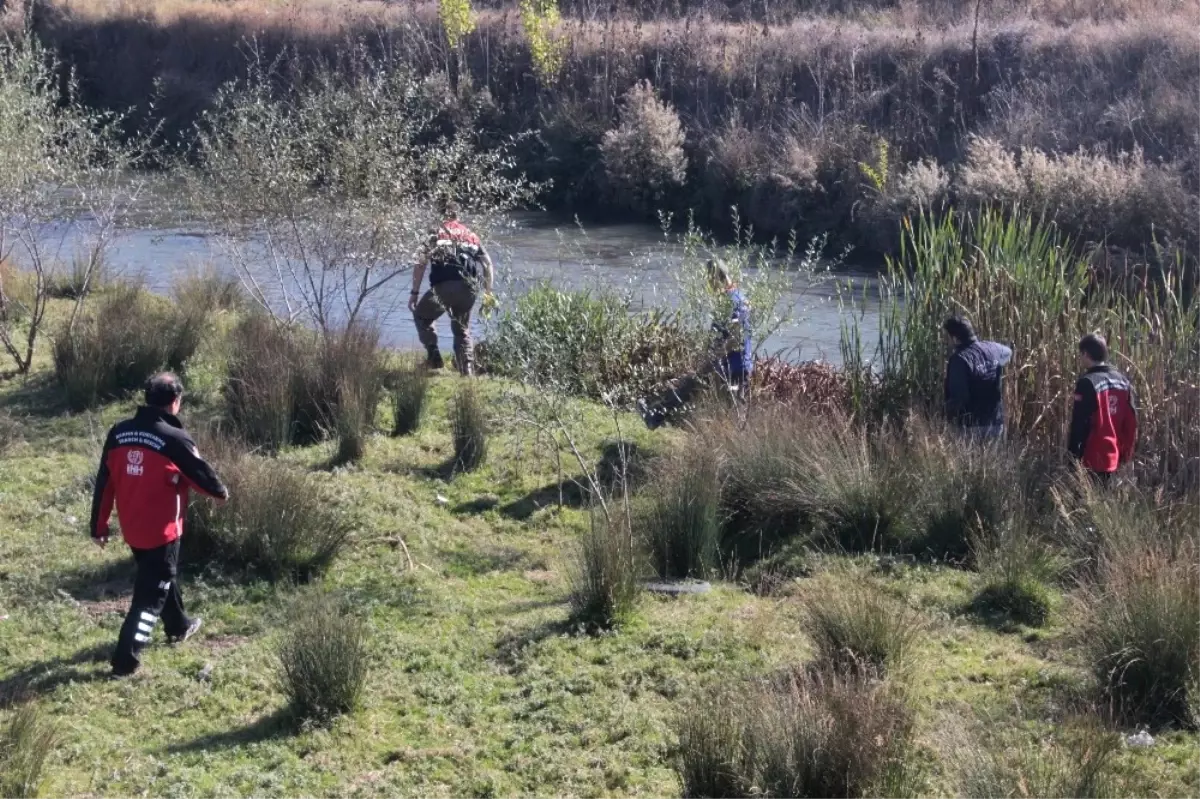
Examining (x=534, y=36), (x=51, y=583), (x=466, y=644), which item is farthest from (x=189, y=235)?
(x=466, y=644)

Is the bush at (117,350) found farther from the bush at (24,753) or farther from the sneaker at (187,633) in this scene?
the bush at (24,753)

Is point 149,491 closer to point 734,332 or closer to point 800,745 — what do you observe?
point 800,745

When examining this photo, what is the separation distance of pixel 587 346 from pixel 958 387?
3212 millimetres

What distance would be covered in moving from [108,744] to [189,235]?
19189mm

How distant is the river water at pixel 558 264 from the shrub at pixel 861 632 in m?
5.98

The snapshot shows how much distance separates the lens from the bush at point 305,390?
457 inches

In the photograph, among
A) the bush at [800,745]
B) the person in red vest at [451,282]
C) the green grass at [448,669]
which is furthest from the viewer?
the person in red vest at [451,282]

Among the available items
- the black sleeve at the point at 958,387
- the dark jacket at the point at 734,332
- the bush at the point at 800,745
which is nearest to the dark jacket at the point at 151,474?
the bush at the point at 800,745

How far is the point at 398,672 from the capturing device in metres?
7.27

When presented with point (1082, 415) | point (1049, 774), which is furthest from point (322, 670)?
point (1082, 415)

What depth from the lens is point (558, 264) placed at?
2238 cm

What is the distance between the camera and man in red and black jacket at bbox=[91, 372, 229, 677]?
7.27 m

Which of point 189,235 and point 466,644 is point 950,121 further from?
point 466,644

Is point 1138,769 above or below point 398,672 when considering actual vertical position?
above
